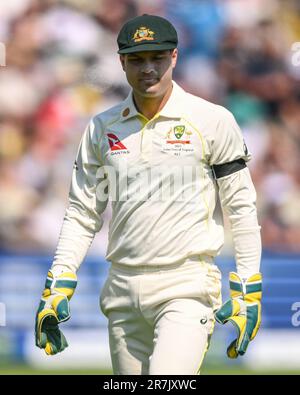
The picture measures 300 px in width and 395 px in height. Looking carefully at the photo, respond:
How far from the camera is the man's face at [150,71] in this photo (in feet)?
14.9

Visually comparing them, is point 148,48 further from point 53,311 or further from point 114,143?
point 53,311

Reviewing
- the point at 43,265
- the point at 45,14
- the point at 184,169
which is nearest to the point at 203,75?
the point at 45,14

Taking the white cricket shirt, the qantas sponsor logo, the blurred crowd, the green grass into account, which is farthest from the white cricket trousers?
the blurred crowd

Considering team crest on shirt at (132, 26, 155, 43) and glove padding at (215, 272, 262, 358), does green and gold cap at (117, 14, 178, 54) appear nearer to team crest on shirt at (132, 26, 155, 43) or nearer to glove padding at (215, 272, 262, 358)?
team crest on shirt at (132, 26, 155, 43)

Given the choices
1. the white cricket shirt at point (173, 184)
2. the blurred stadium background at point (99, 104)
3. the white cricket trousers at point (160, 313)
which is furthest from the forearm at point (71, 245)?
the blurred stadium background at point (99, 104)

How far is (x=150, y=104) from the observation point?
4.69m

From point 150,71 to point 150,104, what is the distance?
206mm

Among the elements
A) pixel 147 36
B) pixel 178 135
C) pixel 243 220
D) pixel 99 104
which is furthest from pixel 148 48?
pixel 99 104

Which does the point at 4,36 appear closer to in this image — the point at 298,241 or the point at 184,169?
the point at 298,241

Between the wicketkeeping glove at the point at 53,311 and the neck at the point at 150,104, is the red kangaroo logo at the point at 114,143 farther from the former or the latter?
the wicketkeeping glove at the point at 53,311

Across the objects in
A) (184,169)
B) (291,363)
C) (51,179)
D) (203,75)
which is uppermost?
(203,75)

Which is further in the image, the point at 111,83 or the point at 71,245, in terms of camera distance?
the point at 111,83

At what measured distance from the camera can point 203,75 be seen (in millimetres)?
8508

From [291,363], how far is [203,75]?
2.35 meters
